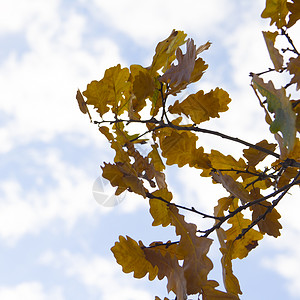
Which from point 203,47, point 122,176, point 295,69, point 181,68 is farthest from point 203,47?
point 122,176

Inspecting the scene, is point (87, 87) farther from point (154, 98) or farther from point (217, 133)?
point (217, 133)

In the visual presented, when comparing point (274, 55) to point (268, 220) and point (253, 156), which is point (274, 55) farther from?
point (268, 220)

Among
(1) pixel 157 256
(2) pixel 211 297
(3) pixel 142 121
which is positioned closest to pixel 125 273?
(1) pixel 157 256

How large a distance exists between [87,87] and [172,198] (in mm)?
343

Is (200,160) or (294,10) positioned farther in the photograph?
(200,160)

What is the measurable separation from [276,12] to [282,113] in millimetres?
421

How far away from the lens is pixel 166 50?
37.3 inches

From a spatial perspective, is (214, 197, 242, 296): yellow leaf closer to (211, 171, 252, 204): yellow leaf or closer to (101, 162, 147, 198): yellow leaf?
(211, 171, 252, 204): yellow leaf

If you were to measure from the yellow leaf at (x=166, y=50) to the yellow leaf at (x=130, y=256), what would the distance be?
38 centimetres

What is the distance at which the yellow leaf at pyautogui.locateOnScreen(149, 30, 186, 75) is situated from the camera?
3.09ft

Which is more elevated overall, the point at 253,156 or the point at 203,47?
the point at 203,47

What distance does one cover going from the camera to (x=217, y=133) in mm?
903

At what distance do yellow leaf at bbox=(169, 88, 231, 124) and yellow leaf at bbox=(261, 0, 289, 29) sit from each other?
0.20m

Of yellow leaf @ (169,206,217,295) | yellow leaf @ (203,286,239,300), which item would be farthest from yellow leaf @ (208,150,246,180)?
yellow leaf @ (203,286,239,300)
